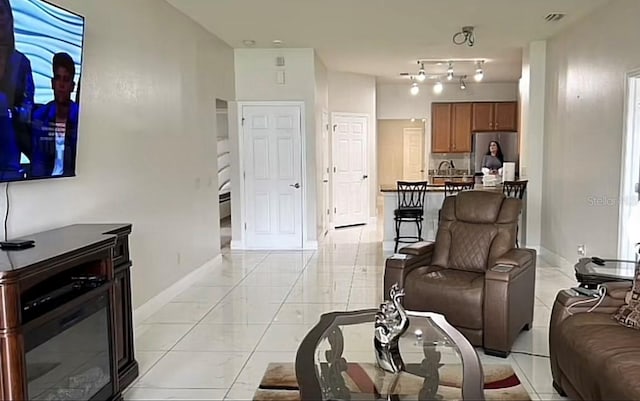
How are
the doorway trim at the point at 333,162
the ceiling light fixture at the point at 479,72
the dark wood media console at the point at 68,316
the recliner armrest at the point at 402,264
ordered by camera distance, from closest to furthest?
the dark wood media console at the point at 68,316
the recliner armrest at the point at 402,264
the ceiling light fixture at the point at 479,72
the doorway trim at the point at 333,162

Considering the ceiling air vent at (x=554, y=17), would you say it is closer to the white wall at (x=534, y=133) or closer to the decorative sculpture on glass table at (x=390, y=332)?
the white wall at (x=534, y=133)

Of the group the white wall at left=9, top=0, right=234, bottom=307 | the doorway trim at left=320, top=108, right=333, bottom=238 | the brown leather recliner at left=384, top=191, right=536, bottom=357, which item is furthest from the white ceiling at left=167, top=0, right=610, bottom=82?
the brown leather recliner at left=384, top=191, right=536, bottom=357

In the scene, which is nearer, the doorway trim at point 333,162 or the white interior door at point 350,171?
the doorway trim at point 333,162

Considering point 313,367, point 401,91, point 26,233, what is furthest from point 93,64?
point 401,91

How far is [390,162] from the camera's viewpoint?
39.7 ft

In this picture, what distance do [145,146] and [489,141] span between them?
305 inches

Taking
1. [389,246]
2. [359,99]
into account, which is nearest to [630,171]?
[389,246]

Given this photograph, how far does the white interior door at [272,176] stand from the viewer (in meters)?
7.39

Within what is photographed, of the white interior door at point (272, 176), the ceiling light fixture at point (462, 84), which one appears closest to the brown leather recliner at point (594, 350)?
the white interior door at point (272, 176)

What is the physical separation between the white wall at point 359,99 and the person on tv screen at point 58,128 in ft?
20.6

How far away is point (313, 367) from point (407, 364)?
0.52 m

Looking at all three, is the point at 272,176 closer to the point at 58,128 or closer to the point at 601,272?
the point at 58,128

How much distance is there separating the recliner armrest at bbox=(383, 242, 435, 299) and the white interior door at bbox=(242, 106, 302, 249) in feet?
11.5

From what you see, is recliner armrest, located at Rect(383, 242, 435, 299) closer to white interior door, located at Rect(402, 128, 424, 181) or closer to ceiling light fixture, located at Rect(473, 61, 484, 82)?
ceiling light fixture, located at Rect(473, 61, 484, 82)
